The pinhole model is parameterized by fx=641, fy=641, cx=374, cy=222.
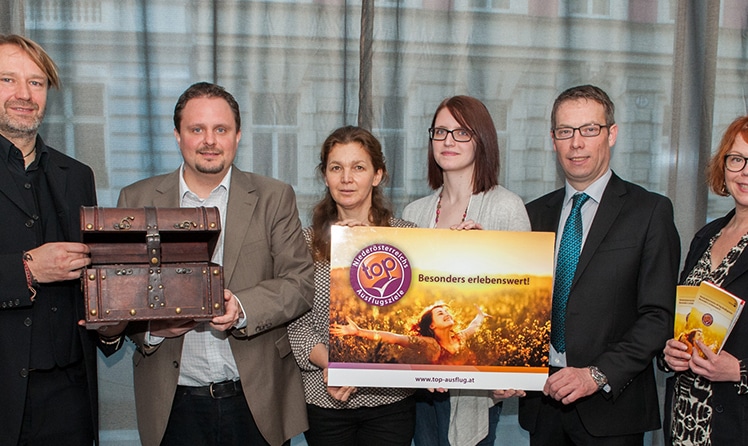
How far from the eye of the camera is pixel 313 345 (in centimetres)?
220

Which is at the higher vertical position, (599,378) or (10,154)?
(10,154)

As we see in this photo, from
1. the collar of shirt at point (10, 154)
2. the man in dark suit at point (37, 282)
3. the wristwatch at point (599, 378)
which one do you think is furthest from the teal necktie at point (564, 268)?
the collar of shirt at point (10, 154)

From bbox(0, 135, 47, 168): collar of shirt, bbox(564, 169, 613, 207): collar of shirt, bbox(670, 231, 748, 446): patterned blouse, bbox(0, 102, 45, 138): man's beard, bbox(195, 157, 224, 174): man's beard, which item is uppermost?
bbox(0, 102, 45, 138): man's beard

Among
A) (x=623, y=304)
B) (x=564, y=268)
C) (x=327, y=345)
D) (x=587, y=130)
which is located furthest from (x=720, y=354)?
(x=327, y=345)

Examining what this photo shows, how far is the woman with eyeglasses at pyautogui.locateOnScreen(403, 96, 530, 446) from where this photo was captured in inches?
88.1

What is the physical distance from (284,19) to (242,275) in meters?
1.65

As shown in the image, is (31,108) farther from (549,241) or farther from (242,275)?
(549,241)

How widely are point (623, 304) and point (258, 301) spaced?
47.2 inches

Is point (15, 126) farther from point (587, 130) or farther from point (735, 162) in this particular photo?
point (735, 162)

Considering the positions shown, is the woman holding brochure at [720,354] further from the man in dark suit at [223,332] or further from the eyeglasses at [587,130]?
the man in dark suit at [223,332]

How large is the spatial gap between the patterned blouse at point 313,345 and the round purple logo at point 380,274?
0.25 meters

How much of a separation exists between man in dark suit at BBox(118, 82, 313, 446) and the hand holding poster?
24 centimetres

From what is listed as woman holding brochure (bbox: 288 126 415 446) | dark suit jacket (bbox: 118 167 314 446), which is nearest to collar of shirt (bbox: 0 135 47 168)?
dark suit jacket (bbox: 118 167 314 446)

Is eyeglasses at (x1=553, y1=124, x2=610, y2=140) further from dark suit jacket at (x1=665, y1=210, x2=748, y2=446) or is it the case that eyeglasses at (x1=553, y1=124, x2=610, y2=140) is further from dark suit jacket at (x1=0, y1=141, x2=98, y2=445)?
dark suit jacket at (x1=0, y1=141, x2=98, y2=445)
